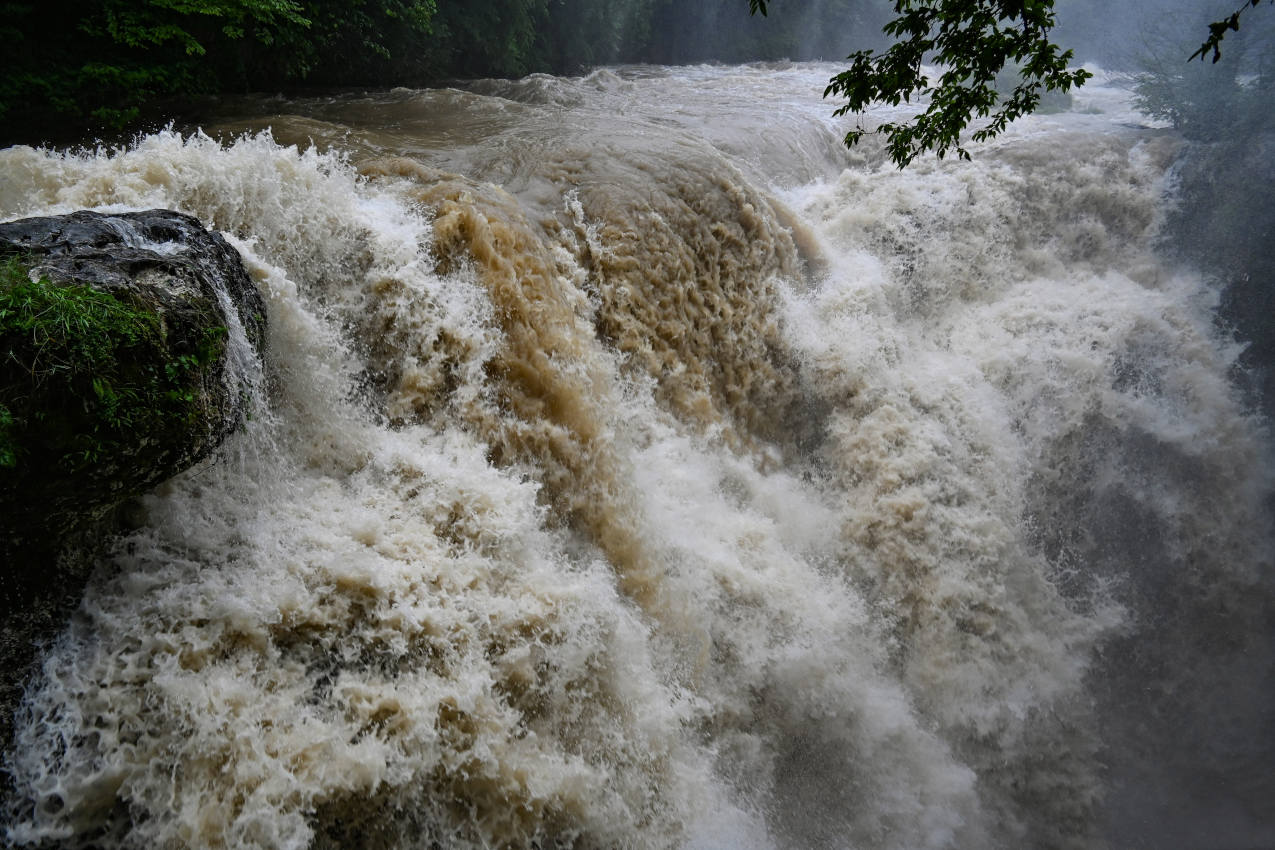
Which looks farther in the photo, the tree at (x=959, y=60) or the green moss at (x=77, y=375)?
the tree at (x=959, y=60)

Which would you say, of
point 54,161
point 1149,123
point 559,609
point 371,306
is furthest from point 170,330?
point 1149,123

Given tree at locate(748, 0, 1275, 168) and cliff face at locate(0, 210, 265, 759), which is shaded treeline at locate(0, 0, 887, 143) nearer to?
cliff face at locate(0, 210, 265, 759)

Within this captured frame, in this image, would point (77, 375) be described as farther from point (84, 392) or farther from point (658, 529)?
point (658, 529)

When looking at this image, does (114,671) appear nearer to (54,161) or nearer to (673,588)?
(673,588)

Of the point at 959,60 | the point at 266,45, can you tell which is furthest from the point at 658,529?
the point at 266,45

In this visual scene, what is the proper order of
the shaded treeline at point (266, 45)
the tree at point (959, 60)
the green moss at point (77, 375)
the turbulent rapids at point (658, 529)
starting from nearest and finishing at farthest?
the green moss at point (77, 375), the tree at point (959, 60), the turbulent rapids at point (658, 529), the shaded treeline at point (266, 45)

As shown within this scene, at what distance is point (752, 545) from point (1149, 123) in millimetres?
10446

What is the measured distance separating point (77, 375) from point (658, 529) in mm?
2857

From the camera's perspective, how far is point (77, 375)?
1977 mm

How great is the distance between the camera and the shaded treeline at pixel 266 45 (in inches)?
199

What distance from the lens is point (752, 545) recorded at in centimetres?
436

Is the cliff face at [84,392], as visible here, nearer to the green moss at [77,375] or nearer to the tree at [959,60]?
the green moss at [77,375]

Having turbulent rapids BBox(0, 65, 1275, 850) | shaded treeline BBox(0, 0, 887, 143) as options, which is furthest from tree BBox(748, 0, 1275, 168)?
shaded treeline BBox(0, 0, 887, 143)

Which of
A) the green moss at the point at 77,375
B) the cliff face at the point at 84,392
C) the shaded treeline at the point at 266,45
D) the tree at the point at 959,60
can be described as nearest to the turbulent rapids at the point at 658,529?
the cliff face at the point at 84,392
